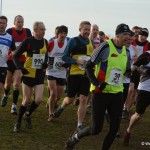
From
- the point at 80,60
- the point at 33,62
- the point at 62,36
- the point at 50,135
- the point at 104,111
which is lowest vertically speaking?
the point at 50,135

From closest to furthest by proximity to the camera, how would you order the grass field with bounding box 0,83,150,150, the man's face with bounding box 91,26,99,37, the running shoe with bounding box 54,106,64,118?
the grass field with bounding box 0,83,150,150 < the running shoe with bounding box 54,106,64,118 < the man's face with bounding box 91,26,99,37

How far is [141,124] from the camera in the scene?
9.38 m

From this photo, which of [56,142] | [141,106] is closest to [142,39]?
[141,106]

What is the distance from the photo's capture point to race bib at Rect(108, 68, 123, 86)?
5.99 metres

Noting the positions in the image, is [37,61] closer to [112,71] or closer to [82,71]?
[82,71]

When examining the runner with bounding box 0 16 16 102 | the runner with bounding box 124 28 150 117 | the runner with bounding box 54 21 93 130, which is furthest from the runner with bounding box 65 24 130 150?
the runner with bounding box 124 28 150 117

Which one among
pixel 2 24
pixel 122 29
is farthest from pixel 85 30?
pixel 122 29

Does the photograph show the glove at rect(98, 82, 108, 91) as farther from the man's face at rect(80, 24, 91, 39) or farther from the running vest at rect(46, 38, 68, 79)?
the running vest at rect(46, 38, 68, 79)

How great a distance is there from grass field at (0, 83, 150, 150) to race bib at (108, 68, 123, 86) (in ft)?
4.70

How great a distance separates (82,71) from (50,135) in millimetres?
1359

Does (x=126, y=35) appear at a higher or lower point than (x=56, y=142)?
higher

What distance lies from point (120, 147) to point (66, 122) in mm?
2252

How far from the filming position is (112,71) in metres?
5.98

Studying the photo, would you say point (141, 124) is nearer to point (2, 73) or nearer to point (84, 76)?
point (84, 76)
